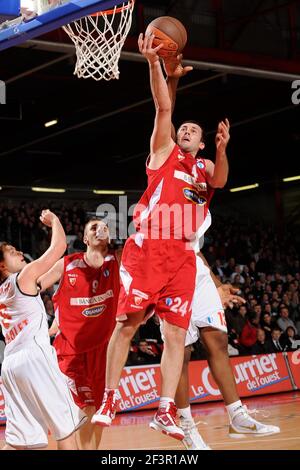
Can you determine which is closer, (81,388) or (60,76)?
(81,388)

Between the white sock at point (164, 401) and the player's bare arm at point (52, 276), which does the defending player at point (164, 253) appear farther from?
the player's bare arm at point (52, 276)

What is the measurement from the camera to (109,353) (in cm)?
606

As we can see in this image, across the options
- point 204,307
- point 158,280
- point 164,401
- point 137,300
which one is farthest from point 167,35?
point 164,401

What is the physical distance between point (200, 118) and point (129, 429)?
12.3 m

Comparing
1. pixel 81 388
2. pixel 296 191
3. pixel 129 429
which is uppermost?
pixel 296 191

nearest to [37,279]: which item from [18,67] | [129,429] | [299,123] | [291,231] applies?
[129,429]

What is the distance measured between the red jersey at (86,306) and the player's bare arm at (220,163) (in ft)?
4.23

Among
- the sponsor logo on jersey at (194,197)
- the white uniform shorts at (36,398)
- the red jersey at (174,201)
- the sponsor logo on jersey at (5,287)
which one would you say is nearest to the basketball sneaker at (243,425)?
the white uniform shorts at (36,398)

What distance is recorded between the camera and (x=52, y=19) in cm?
653

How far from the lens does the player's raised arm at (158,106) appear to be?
5883 millimetres

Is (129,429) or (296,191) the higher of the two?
(296,191)

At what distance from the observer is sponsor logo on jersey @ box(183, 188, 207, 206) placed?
6.31 m

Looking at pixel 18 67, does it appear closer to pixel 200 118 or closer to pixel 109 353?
pixel 200 118

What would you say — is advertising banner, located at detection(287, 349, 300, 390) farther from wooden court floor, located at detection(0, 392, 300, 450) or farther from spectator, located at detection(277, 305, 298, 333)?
spectator, located at detection(277, 305, 298, 333)
